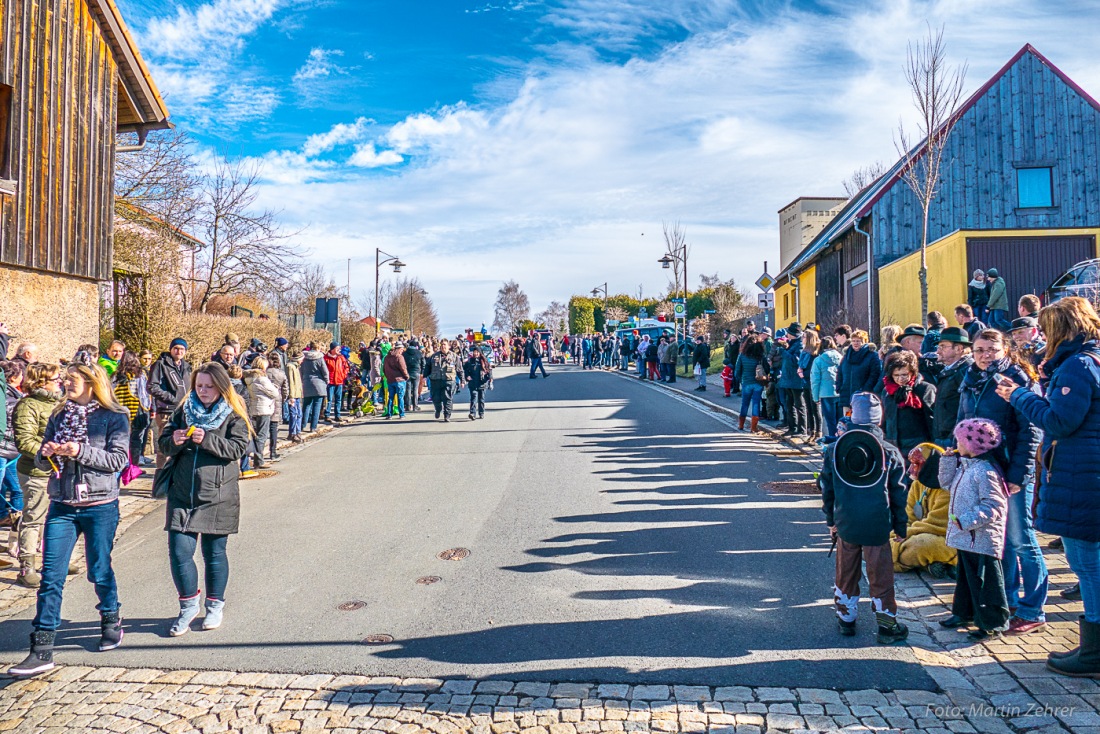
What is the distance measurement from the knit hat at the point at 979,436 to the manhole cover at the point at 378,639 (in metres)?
3.84

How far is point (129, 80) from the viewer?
15.2 meters

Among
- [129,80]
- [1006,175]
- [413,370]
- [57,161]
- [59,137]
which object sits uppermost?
[1006,175]

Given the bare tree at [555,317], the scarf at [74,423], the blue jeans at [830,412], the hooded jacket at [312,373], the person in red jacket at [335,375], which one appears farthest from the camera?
the bare tree at [555,317]

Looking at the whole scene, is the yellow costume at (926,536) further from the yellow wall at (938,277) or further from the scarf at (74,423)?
the yellow wall at (938,277)

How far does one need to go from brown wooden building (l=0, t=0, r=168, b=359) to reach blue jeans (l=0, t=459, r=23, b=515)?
17.3ft

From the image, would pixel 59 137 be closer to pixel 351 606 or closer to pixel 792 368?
pixel 351 606

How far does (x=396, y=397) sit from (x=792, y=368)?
9.44 meters

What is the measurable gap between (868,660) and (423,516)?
4.98 meters

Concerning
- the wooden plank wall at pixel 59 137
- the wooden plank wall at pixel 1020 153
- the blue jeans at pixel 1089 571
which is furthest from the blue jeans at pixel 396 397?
the wooden plank wall at pixel 1020 153

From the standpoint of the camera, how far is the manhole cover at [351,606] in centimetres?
571

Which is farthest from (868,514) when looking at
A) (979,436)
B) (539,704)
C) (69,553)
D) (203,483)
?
(69,553)

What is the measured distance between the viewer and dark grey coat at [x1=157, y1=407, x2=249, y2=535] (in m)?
5.34

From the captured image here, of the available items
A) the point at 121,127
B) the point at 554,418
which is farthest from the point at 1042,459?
the point at 121,127

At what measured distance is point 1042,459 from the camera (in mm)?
4738
